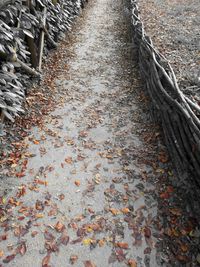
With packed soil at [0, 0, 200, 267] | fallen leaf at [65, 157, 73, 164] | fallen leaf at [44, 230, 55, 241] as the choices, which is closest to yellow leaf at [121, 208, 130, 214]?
packed soil at [0, 0, 200, 267]

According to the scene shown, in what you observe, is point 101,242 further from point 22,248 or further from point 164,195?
point 164,195

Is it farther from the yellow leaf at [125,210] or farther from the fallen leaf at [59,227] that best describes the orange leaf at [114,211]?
the fallen leaf at [59,227]

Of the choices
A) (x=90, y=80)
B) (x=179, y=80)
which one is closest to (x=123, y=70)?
(x=90, y=80)

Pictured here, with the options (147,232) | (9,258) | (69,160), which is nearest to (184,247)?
(147,232)

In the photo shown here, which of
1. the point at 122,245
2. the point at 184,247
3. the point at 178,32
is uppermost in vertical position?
the point at 178,32

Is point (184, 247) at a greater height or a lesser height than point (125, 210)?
greater

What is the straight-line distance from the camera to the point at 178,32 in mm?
8703

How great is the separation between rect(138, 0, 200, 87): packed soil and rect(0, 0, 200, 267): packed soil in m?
1.16

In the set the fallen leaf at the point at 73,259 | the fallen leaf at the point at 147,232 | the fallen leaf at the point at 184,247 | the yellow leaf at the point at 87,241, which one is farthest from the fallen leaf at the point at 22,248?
the fallen leaf at the point at 184,247

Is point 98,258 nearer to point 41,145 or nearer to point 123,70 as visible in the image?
point 41,145

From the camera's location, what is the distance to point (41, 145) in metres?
4.53

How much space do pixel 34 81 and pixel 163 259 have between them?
14.7 feet

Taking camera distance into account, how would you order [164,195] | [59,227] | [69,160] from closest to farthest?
[59,227]
[164,195]
[69,160]

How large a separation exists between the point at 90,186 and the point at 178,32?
22.3 feet
